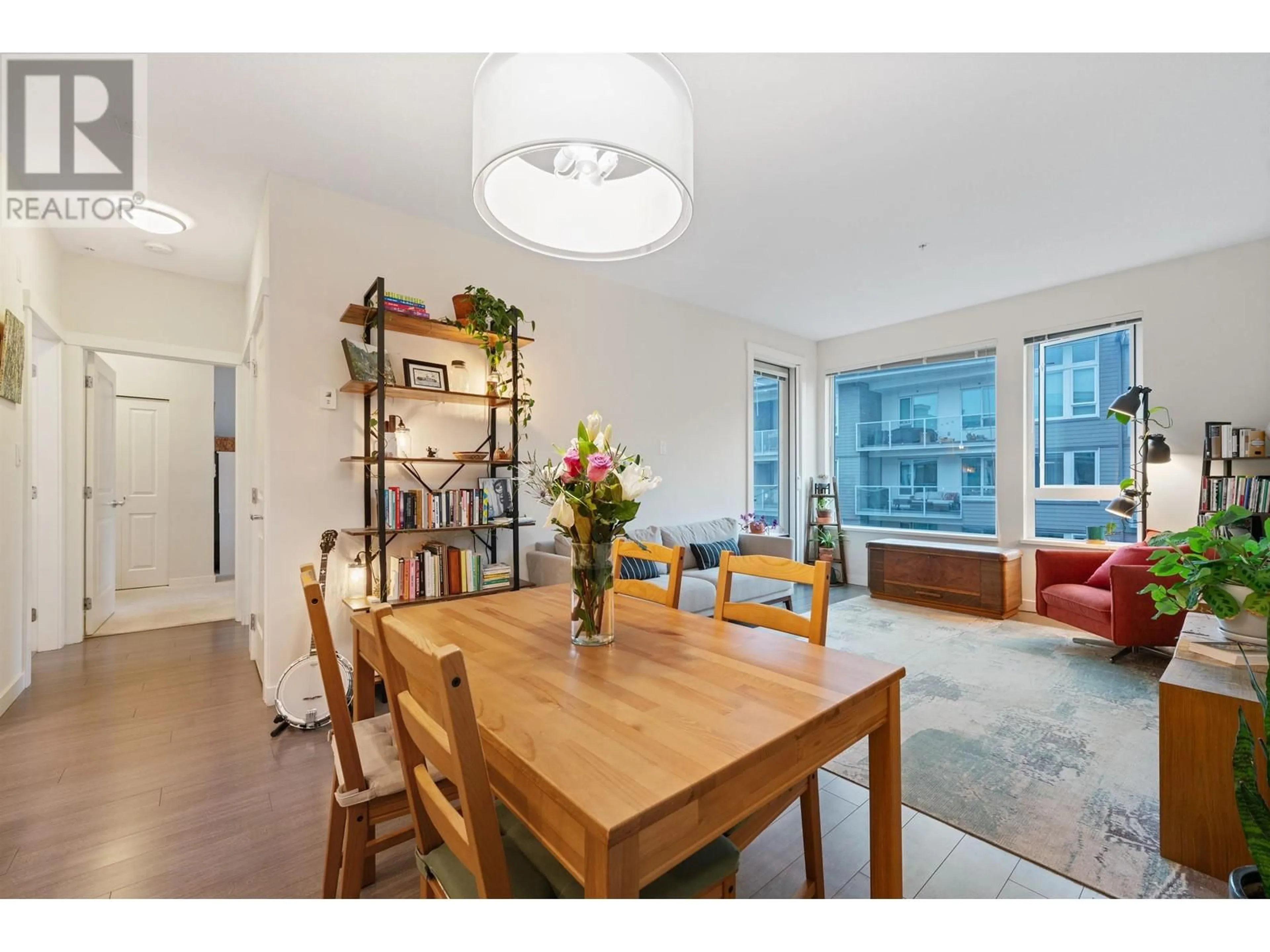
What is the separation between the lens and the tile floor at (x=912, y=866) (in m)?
1.52

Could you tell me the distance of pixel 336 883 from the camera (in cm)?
143

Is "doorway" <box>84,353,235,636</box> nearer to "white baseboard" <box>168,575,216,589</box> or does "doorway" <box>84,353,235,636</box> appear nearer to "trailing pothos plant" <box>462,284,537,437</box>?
"white baseboard" <box>168,575,216,589</box>

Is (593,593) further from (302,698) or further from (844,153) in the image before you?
(844,153)

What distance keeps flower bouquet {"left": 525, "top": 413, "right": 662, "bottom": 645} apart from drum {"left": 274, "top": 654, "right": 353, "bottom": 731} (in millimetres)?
1717

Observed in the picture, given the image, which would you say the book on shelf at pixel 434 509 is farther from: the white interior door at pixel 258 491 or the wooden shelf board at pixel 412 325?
the wooden shelf board at pixel 412 325

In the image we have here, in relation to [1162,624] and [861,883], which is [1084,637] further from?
[861,883]

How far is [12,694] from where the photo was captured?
2.81 meters

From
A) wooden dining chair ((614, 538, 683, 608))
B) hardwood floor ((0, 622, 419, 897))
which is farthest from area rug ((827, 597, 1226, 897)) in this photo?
hardwood floor ((0, 622, 419, 897))

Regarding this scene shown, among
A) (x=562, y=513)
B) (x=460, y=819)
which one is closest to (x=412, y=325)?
(x=562, y=513)

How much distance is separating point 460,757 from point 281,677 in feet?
8.13

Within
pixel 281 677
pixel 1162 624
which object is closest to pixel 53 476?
pixel 281 677

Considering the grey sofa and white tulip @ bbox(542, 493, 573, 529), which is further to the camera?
the grey sofa

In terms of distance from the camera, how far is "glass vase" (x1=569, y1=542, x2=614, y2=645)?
4.67ft
